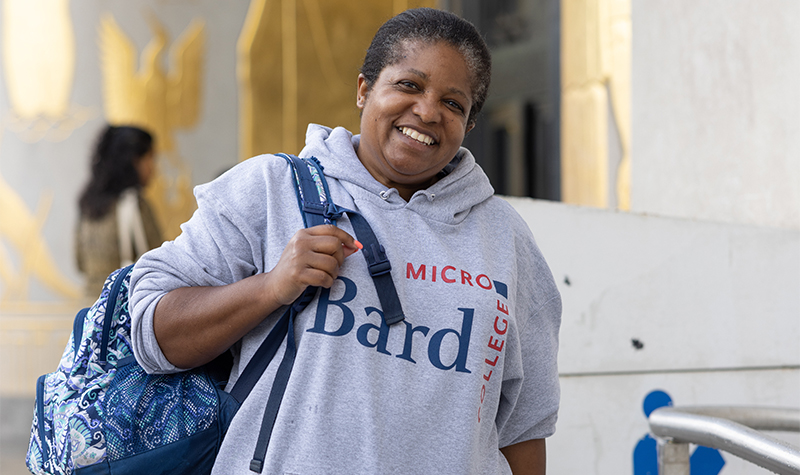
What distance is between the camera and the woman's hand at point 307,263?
4.09ft

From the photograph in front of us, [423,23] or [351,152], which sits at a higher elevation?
[423,23]

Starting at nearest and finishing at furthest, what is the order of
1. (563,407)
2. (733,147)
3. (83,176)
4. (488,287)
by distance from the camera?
(488,287), (563,407), (733,147), (83,176)

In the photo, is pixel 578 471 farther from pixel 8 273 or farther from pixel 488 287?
pixel 8 273

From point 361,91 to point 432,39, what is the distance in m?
0.20

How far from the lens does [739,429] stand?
66.2 inches

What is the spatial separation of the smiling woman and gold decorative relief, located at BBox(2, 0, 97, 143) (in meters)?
4.80

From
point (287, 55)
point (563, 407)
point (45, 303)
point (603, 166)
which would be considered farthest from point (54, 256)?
point (563, 407)

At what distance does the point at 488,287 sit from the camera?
4.61ft

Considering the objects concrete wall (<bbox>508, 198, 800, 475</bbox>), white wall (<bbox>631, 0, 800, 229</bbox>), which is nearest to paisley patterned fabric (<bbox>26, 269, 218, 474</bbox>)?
concrete wall (<bbox>508, 198, 800, 475</bbox>)

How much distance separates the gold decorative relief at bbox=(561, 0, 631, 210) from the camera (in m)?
4.10

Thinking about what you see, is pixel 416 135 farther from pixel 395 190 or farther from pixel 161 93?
pixel 161 93

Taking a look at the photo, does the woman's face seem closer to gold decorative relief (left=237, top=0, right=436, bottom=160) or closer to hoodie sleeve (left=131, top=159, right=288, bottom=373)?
hoodie sleeve (left=131, top=159, right=288, bottom=373)

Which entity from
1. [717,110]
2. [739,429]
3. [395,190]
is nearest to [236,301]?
[395,190]

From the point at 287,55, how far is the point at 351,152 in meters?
4.44
